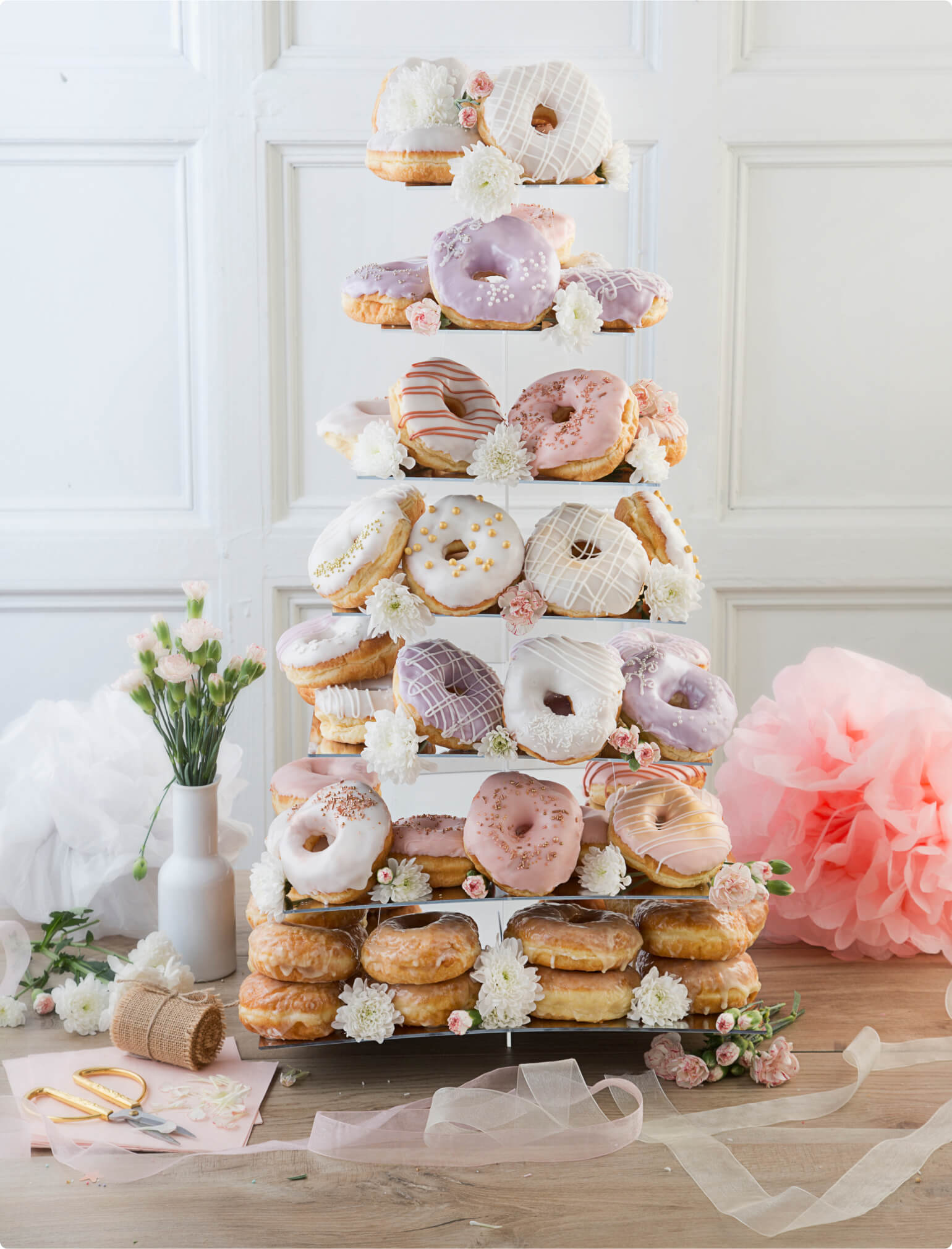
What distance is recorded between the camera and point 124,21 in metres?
2.31

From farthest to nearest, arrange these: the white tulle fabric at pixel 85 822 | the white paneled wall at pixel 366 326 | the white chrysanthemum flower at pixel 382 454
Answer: the white paneled wall at pixel 366 326 → the white tulle fabric at pixel 85 822 → the white chrysanthemum flower at pixel 382 454

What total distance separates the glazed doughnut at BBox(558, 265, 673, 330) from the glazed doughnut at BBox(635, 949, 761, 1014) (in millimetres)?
642

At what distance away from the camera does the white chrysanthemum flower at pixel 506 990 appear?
115 cm

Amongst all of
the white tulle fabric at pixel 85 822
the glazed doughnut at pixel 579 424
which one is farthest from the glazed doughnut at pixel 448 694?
the white tulle fabric at pixel 85 822

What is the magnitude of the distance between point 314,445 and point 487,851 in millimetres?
1432

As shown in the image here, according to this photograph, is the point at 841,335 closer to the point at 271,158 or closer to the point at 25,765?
the point at 271,158

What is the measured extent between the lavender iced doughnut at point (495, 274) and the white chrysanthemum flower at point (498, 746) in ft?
1.29

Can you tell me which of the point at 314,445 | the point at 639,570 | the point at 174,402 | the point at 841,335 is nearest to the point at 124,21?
the point at 174,402

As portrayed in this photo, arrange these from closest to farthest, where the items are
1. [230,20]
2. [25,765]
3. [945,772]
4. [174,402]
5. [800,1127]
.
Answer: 1. [800,1127]
2. [945,772]
3. [25,765]
4. [230,20]
5. [174,402]

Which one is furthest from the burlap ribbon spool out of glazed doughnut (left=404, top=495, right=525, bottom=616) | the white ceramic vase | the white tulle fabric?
glazed doughnut (left=404, top=495, right=525, bottom=616)

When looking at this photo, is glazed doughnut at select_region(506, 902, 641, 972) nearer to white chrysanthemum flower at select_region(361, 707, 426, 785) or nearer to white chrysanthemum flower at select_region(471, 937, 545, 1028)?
white chrysanthemum flower at select_region(471, 937, 545, 1028)

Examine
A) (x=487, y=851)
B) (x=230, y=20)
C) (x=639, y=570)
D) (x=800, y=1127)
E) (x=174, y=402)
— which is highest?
(x=230, y=20)

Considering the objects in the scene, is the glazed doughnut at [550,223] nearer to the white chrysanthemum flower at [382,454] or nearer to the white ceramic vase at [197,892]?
the white chrysanthemum flower at [382,454]

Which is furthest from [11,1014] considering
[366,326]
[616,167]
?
[366,326]
